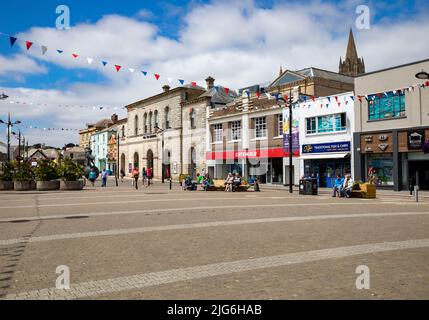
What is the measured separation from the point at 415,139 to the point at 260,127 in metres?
14.5

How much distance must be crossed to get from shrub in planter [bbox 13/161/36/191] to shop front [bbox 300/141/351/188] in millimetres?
20488

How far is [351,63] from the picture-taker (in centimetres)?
8862

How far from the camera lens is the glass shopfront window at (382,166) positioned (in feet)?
87.1

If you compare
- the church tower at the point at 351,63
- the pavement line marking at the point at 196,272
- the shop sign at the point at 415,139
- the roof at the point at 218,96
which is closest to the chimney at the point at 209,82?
the roof at the point at 218,96

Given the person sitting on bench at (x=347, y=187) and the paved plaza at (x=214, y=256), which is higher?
the person sitting on bench at (x=347, y=187)

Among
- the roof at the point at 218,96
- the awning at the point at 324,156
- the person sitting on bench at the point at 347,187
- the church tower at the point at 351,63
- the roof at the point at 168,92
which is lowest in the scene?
the person sitting on bench at the point at 347,187

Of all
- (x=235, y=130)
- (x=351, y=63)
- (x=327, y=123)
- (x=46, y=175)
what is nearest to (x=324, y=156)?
(x=327, y=123)

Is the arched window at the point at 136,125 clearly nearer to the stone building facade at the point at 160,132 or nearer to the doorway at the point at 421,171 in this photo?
the stone building facade at the point at 160,132

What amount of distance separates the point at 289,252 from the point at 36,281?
4068 mm

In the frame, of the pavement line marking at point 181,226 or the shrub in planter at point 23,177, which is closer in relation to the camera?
the pavement line marking at point 181,226

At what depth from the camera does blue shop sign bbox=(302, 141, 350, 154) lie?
94.2 feet

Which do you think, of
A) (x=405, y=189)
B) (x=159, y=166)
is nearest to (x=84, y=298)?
(x=405, y=189)

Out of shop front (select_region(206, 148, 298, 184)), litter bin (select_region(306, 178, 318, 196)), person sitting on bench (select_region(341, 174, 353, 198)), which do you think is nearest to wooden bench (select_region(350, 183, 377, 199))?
person sitting on bench (select_region(341, 174, 353, 198))

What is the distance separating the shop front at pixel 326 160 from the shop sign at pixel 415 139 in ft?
14.7
